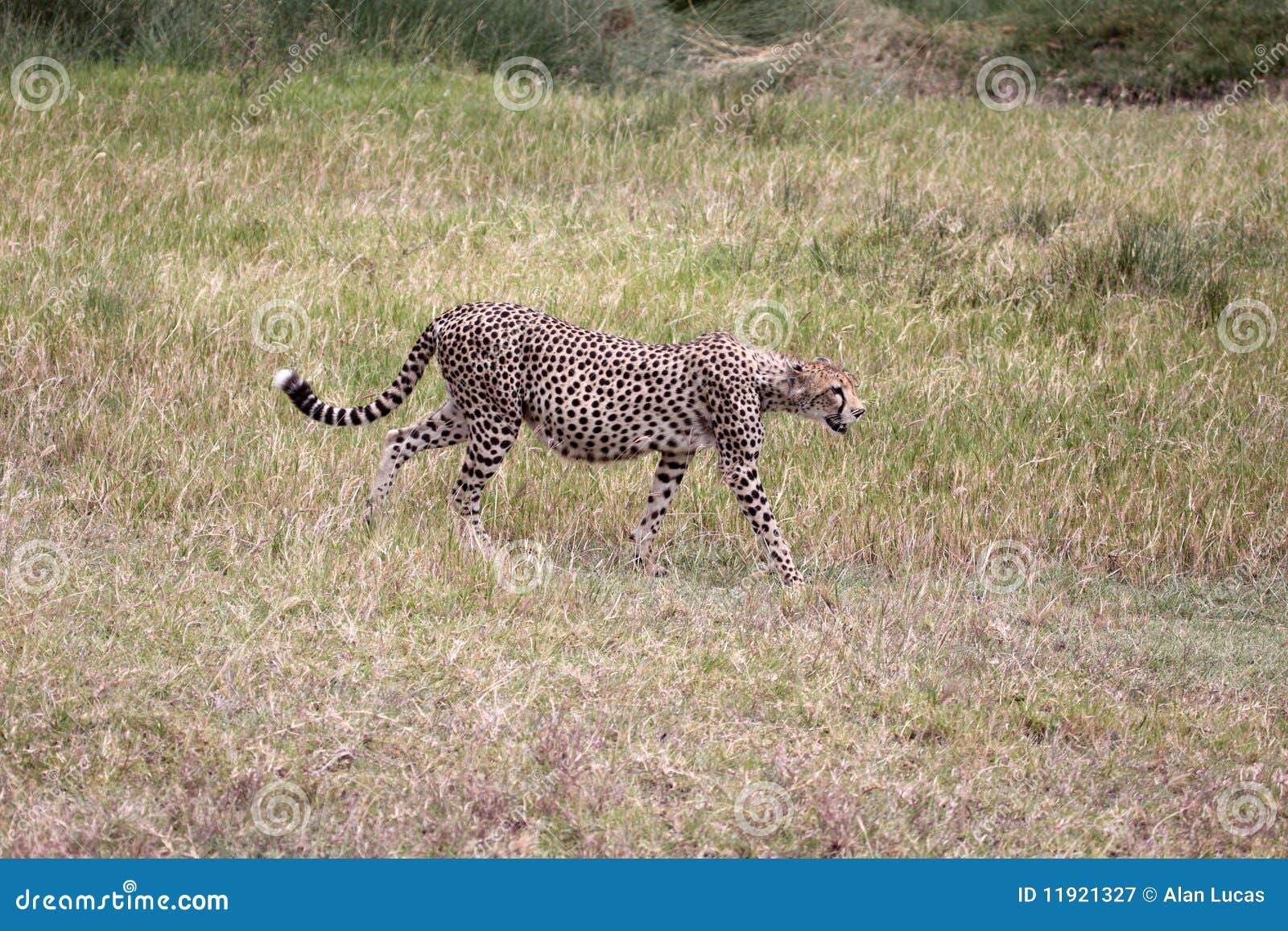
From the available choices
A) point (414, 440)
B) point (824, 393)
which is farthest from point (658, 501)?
point (414, 440)

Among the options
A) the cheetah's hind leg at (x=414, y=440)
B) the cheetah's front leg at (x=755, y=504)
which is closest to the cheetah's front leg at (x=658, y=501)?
the cheetah's front leg at (x=755, y=504)

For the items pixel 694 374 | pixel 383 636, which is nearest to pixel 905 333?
pixel 694 374

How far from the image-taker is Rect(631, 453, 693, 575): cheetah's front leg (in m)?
6.84

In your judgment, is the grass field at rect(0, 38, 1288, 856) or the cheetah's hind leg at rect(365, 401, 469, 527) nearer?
the grass field at rect(0, 38, 1288, 856)

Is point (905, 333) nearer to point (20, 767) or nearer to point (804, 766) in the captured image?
point (804, 766)

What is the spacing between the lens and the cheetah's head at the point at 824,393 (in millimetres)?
6715

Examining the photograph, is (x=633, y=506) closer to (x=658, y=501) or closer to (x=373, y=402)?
(x=658, y=501)

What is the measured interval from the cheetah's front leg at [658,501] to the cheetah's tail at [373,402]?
1090mm

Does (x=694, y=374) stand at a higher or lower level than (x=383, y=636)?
higher

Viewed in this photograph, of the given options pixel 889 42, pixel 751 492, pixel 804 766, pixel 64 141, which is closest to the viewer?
pixel 804 766

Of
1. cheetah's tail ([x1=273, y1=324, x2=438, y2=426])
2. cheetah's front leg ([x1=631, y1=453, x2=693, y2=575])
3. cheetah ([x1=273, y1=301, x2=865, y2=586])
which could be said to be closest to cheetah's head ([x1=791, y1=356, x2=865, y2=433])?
cheetah ([x1=273, y1=301, x2=865, y2=586])

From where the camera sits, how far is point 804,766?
4.89 metres

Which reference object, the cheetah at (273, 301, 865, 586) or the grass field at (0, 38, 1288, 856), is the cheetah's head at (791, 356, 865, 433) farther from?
the grass field at (0, 38, 1288, 856)

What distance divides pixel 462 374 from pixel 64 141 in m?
5.95
